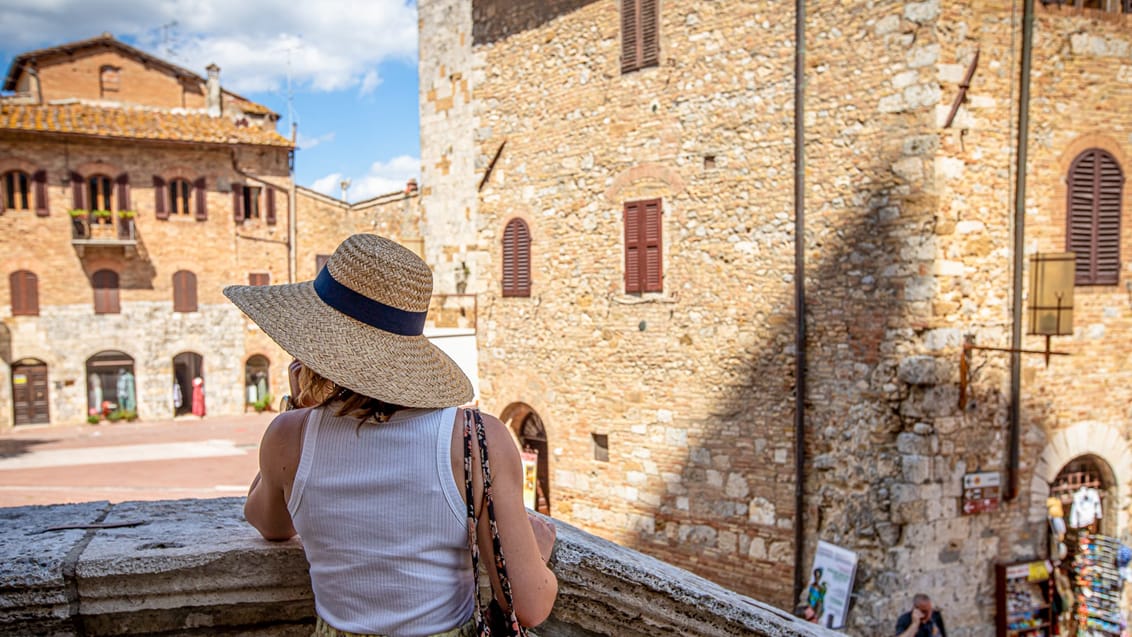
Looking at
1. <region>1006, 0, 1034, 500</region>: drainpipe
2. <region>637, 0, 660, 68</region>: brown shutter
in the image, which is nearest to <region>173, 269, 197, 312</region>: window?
<region>637, 0, 660, 68</region>: brown shutter

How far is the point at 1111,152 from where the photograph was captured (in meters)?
8.26

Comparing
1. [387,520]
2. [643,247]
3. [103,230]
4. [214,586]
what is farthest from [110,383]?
[387,520]

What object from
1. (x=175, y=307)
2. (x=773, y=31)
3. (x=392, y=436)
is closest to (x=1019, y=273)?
(x=773, y=31)

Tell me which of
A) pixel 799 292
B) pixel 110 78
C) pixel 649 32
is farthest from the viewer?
pixel 110 78

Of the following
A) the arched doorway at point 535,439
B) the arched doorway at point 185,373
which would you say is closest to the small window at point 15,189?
the arched doorway at point 185,373

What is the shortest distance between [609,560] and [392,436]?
39.9 inches

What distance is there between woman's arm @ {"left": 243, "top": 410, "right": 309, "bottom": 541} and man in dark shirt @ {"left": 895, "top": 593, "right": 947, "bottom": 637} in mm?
6787

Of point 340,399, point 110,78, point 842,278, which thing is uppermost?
point 110,78

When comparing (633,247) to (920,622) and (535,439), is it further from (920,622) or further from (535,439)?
(920,622)

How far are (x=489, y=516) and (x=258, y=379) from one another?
26.6 meters

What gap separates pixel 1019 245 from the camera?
7.89 m

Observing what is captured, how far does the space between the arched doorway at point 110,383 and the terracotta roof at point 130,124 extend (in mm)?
6523

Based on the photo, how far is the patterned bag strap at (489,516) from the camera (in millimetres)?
1717

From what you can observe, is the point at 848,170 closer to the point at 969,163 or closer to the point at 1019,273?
the point at 969,163
